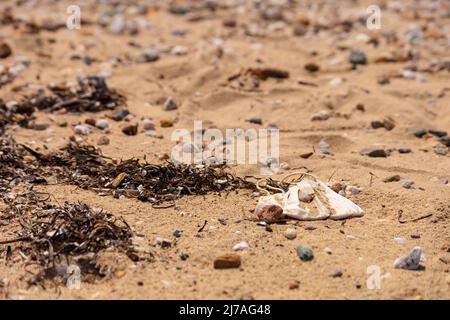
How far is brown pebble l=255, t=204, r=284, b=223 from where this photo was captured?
128 inches

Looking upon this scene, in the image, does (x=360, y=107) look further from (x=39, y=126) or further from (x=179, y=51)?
(x=39, y=126)

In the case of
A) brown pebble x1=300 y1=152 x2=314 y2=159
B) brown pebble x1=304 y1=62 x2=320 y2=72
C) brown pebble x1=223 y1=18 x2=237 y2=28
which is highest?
brown pebble x1=223 y1=18 x2=237 y2=28

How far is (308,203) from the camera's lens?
133 inches

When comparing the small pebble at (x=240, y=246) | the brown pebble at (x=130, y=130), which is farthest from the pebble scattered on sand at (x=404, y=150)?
the brown pebble at (x=130, y=130)

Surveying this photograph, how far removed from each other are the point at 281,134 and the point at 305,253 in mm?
1602

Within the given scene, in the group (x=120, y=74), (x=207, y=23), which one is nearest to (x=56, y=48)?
(x=120, y=74)

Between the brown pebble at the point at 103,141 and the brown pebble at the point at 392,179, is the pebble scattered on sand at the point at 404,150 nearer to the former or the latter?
the brown pebble at the point at 392,179

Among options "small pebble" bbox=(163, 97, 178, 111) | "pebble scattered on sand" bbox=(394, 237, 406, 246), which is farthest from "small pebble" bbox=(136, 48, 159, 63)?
"pebble scattered on sand" bbox=(394, 237, 406, 246)

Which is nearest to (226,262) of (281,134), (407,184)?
(407,184)

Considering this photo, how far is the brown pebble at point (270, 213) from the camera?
10.6 feet

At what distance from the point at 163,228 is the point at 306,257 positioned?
2.27ft

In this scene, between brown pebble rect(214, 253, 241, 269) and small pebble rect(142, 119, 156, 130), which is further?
small pebble rect(142, 119, 156, 130)

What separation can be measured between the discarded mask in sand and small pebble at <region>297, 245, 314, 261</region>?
1.03ft

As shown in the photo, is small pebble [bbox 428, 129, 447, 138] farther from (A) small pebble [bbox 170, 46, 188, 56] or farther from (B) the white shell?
(A) small pebble [bbox 170, 46, 188, 56]
